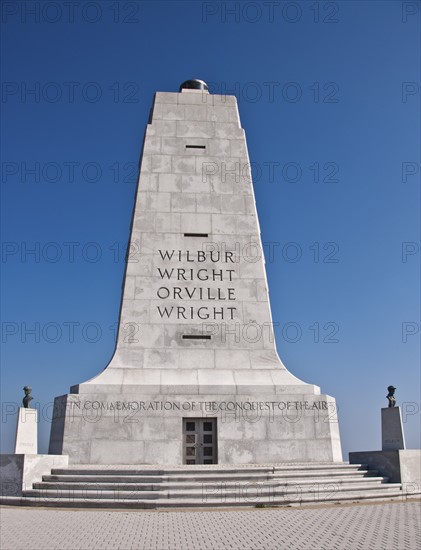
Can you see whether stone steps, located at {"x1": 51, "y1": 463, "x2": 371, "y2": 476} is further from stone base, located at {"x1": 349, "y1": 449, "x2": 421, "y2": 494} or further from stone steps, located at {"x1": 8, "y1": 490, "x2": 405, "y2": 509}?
stone steps, located at {"x1": 8, "y1": 490, "x2": 405, "y2": 509}

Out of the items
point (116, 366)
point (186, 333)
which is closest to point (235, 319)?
point (186, 333)

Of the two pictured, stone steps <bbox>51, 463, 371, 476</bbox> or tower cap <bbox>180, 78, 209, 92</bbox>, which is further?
tower cap <bbox>180, 78, 209, 92</bbox>

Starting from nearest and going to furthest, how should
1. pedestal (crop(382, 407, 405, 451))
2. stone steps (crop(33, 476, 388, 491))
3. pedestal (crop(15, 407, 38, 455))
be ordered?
stone steps (crop(33, 476, 388, 491))
pedestal (crop(15, 407, 38, 455))
pedestal (crop(382, 407, 405, 451))

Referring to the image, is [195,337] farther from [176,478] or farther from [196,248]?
[176,478]

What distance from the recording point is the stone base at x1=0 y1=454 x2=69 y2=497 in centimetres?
1421

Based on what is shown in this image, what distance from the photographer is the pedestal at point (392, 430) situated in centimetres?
1683

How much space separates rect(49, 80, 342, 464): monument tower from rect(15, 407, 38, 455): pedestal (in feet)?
2.72

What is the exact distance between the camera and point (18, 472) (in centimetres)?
1430

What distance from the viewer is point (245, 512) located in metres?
12.3

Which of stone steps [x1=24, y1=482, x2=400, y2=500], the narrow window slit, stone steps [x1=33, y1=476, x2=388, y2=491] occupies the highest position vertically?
the narrow window slit

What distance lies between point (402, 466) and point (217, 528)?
709 cm

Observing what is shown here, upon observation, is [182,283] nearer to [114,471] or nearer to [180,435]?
[180,435]

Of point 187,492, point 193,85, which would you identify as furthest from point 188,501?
point 193,85

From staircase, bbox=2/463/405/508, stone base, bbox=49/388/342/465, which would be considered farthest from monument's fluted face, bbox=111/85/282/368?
staircase, bbox=2/463/405/508
